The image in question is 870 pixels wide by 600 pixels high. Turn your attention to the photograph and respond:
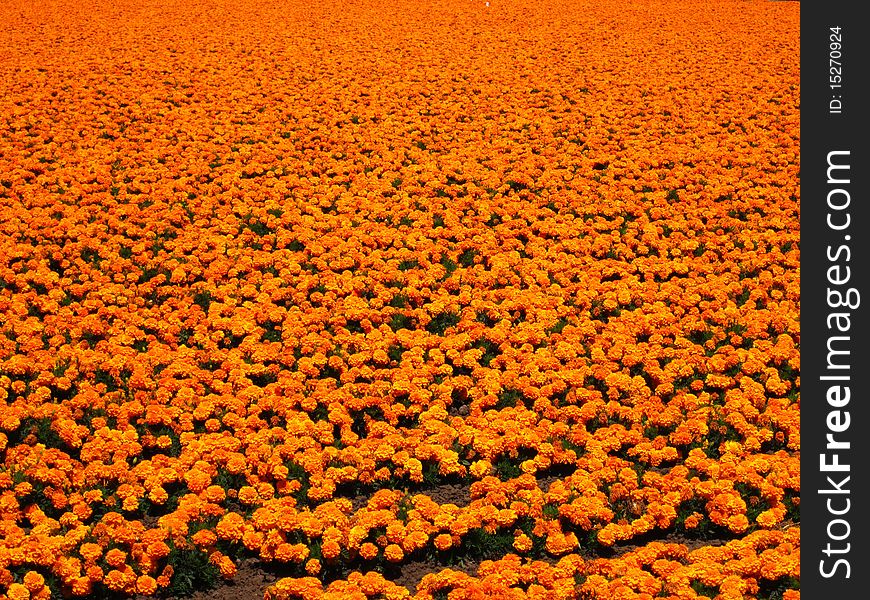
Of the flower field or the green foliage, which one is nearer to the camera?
the green foliage

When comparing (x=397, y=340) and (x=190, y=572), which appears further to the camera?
(x=397, y=340)

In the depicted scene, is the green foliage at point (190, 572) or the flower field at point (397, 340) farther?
the flower field at point (397, 340)

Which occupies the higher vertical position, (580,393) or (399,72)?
(399,72)

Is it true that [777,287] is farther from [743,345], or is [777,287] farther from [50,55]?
[50,55]

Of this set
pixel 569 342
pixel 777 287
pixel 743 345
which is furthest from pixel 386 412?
pixel 777 287

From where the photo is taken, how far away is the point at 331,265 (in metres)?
8.99

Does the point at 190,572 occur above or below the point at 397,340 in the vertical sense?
below

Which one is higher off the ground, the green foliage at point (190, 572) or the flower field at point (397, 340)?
the flower field at point (397, 340)

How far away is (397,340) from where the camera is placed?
7812mm

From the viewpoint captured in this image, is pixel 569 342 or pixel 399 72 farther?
pixel 399 72

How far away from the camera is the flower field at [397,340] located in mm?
5523

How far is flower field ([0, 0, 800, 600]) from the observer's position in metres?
5.52

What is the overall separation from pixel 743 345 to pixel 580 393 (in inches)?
85.0

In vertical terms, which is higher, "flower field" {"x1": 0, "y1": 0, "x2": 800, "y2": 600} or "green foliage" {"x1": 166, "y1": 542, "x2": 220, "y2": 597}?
"flower field" {"x1": 0, "y1": 0, "x2": 800, "y2": 600}
